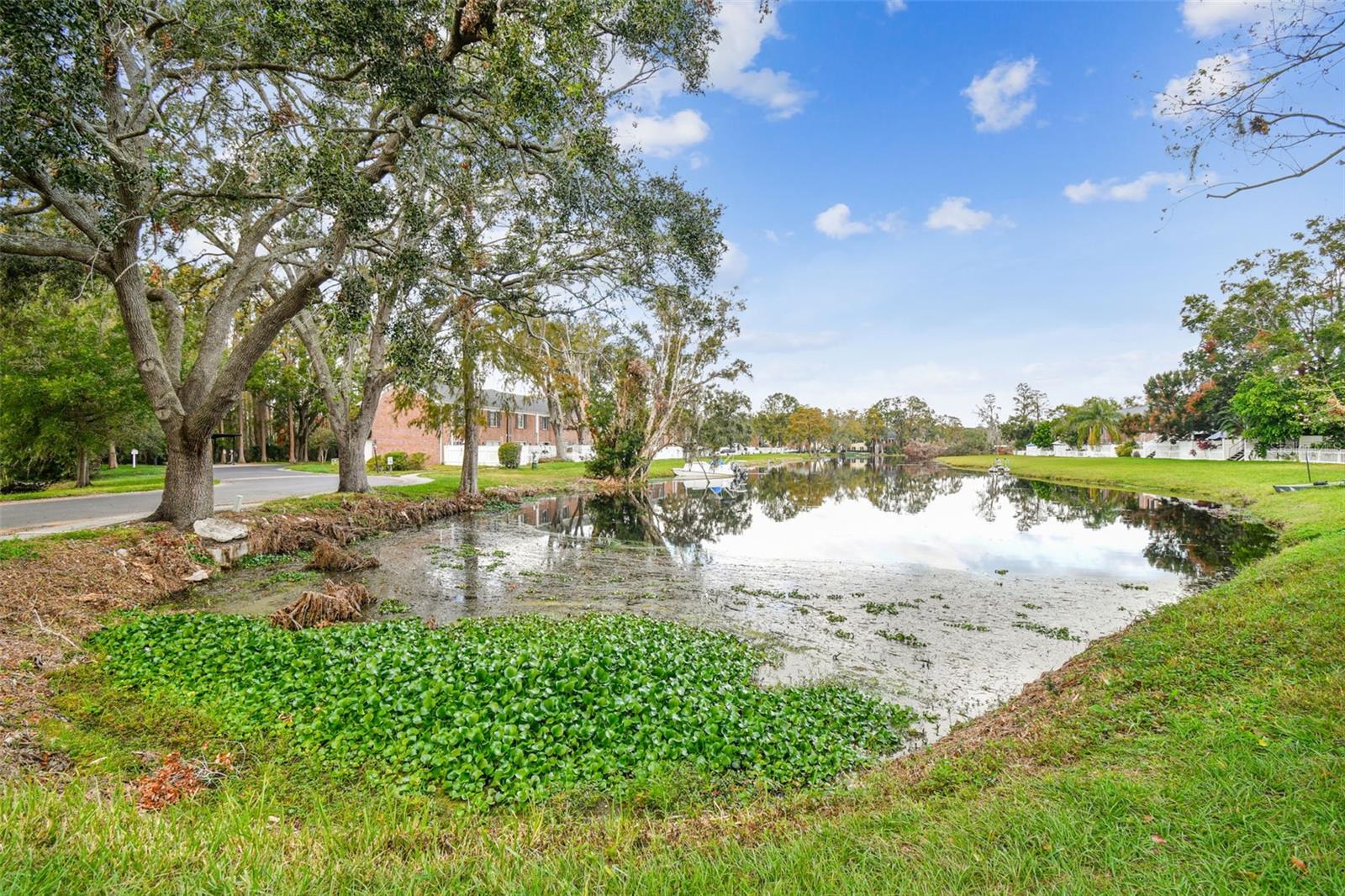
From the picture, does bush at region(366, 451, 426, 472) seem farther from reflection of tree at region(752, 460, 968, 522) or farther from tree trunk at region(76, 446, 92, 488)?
reflection of tree at region(752, 460, 968, 522)

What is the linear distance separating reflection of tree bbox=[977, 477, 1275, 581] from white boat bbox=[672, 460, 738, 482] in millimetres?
16429

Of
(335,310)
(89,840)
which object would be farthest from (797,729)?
(335,310)

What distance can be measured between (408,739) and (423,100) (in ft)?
30.2

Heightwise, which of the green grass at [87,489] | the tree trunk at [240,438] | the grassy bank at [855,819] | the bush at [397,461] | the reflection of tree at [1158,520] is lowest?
the reflection of tree at [1158,520]

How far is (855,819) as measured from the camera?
11.1 ft

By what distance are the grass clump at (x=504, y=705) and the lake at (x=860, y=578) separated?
3.91 ft

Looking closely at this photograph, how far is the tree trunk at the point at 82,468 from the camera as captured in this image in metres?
22.1

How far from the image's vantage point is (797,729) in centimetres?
540

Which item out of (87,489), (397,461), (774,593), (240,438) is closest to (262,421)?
(240,438)

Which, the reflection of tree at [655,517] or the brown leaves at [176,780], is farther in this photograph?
the reflection of tree at [655,517]

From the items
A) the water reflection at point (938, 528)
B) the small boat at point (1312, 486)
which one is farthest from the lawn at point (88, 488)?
the small boat at point (1312, 486)

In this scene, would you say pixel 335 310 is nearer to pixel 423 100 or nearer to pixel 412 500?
pixel 423 100

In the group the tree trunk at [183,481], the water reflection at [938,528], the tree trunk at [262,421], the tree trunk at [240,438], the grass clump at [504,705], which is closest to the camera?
the grass clump at [504,705]

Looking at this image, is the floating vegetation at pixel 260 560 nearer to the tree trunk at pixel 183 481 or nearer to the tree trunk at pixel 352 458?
the tree trunk at pixel 183 481
